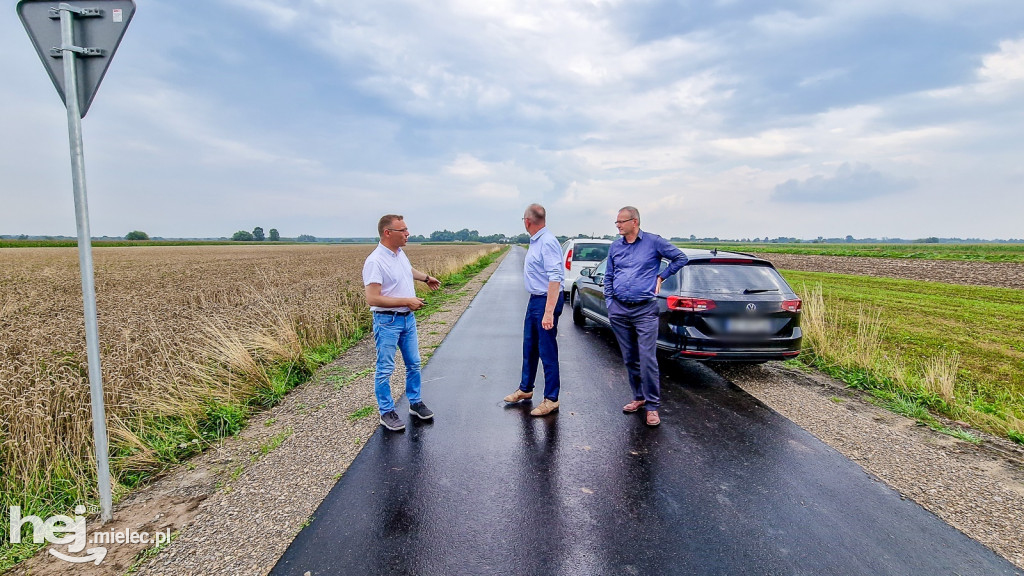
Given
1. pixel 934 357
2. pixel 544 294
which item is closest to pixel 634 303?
pixel 544 294

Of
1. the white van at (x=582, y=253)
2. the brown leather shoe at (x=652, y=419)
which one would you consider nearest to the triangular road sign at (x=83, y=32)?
the brown leather shoe at (x=652, y=419)

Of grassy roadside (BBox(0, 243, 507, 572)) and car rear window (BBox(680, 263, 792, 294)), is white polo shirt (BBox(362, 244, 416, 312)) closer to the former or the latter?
grassy roadside (BBox(0, 243, 507, 572))

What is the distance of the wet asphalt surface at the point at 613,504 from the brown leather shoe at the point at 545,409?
3.3 inches

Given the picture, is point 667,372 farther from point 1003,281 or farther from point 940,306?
point 1003,281

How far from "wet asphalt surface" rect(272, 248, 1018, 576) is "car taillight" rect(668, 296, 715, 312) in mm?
1153

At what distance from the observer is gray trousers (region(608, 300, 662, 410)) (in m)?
4.37

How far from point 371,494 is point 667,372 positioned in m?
4.39

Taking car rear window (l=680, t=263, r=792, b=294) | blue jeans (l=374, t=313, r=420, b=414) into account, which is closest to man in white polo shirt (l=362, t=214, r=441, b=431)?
blue jeans (l=374, t=313, r=420, b=414)

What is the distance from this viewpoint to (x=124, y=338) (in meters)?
5.24

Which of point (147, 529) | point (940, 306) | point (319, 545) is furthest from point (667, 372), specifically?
point (940, 306)

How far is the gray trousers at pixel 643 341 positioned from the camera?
437cm

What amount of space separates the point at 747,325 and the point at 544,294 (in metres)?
2.64

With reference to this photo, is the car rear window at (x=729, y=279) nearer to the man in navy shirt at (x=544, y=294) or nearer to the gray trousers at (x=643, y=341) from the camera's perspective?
the gray trousers at (x=643, y=341)

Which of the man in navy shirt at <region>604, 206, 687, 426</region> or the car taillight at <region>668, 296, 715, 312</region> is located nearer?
the man in navy shirt at <region>604, 206, 687, 426</region>
